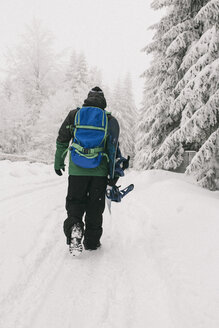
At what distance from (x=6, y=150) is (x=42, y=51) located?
10.5 metres

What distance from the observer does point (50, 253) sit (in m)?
2.99

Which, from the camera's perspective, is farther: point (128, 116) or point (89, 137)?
point (128, 116)

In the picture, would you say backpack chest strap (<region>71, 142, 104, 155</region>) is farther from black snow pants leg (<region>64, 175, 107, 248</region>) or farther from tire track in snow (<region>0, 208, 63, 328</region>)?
tire track in snow (<region>0, 208, 63, 328</region>)

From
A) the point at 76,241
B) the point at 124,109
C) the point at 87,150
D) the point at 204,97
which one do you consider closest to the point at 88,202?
the point at 76,241

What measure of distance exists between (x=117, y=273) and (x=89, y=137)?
1.58 m

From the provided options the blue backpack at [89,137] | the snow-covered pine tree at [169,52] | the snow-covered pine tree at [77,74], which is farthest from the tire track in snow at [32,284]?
the snow-covered pine tree at [77,74]

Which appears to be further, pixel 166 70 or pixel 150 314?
pixel 166 70

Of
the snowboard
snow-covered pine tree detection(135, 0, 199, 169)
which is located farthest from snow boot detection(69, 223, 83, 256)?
snow-covered pine tree detection(135, 0, 199, 169)

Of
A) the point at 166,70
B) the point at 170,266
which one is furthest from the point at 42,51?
the point at 170,266

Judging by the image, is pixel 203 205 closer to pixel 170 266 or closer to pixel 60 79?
pixel 170 266

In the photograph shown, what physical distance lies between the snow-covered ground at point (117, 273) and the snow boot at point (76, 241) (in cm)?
12

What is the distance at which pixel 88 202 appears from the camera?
320 centimetres

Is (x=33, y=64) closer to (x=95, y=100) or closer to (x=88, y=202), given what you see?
(x=95, y=100)

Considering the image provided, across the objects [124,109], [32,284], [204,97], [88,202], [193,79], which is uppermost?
[193,79]
